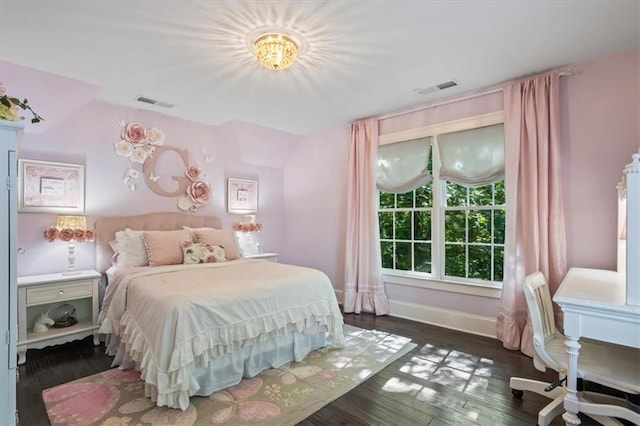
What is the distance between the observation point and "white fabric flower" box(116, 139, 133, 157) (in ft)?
12.1

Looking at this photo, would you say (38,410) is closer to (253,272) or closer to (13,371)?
(13,371)

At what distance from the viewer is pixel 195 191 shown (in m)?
4.23

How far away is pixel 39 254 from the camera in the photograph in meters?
3.15

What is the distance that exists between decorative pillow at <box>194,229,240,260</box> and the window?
1.95 meters

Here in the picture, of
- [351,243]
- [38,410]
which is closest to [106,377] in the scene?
[38,410]

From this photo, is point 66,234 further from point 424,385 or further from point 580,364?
point 580,364

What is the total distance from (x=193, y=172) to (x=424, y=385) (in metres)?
3.61

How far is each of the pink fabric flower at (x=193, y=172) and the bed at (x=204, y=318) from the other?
105cm

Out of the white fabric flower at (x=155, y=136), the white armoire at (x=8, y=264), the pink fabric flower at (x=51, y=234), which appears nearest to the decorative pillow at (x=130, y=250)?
the pink fabric flower at (x=51, y=234)

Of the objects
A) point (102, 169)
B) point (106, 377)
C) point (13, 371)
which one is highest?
point (102, 169)

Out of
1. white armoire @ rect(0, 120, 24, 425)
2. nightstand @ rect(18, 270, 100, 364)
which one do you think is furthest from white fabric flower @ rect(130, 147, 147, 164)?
white armoire @ rect(0, 120, 24, 425)

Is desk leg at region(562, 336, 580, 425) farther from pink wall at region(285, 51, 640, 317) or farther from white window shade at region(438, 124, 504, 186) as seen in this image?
white window shade at region(438, 124, 504, 186)

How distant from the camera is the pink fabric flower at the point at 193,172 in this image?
13.9 feet

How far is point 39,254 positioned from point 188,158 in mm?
1896
